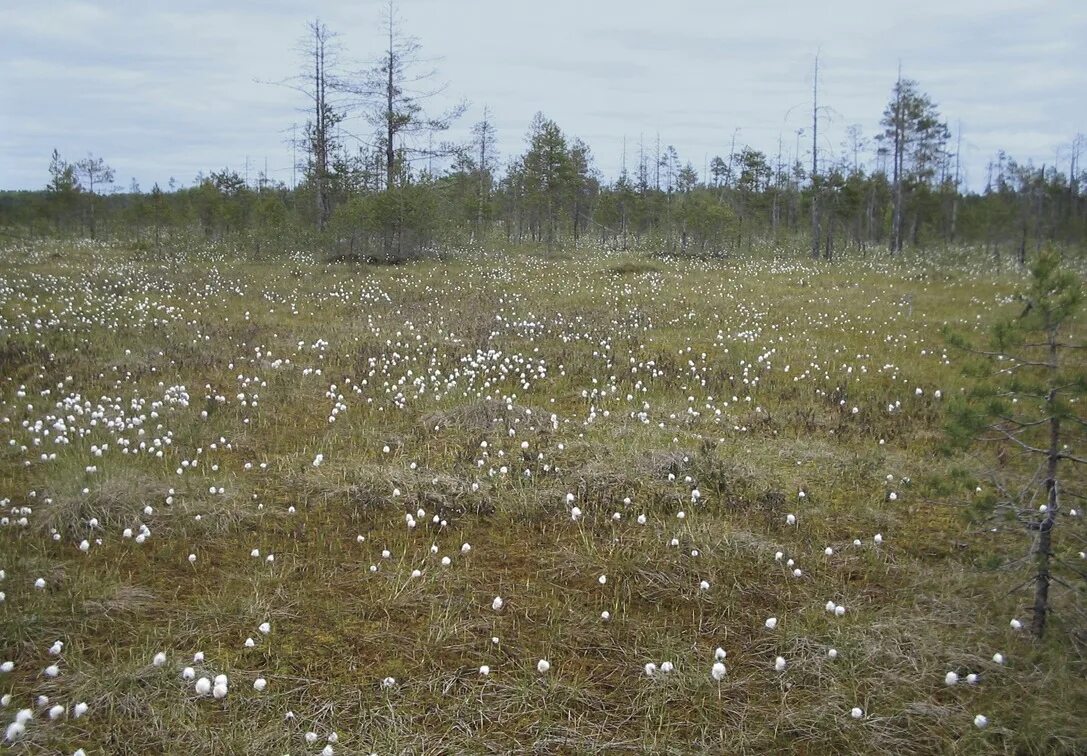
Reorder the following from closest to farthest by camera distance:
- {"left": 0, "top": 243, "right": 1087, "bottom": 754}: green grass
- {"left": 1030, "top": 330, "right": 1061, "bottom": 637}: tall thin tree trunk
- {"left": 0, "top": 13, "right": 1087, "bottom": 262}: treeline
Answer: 1. {"left": 0, "top": 243, "right": 1087, "bottom": 754}: green grass
2. {"left": 1030, "top": 330, "right": 1061, "bottom": 637}: tall thin tree trunk
3. {"left": 0, "top": 13, "right": 1087, "bottom": 262}: treeline

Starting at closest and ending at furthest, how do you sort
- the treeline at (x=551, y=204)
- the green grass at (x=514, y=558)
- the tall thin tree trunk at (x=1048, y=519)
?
the green grass at (x=514, y=558) < the tall thin tree trunk at (x=1048, y=519) < the treeline at (x=551, y=204)

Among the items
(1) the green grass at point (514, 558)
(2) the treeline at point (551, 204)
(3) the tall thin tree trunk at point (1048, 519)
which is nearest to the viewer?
(1) the green grass at point (514, 558)

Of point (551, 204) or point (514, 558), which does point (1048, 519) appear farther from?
point (551, 204)

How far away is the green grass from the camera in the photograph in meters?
3.92

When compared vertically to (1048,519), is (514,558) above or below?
below

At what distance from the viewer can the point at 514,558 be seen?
227 inches

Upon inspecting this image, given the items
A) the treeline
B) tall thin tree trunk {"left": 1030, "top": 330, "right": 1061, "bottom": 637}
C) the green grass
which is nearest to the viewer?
the green grass

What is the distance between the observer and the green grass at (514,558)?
3922mm

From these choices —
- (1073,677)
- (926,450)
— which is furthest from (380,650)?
(926,450)

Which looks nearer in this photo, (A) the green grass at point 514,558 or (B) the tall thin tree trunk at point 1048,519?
(A) the green grass at point 514,558

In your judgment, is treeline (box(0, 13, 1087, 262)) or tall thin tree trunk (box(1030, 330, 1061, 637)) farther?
treeline (box(0, 13, 1087, 262))

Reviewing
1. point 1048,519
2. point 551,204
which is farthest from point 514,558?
point 551,204

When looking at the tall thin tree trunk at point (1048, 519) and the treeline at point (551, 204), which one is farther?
the treeline at point (551, 204)

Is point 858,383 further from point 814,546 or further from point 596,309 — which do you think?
point 596,309
